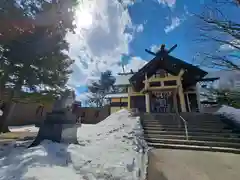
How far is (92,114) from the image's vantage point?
2097 centimetres

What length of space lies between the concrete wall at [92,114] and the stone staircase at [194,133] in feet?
43.1

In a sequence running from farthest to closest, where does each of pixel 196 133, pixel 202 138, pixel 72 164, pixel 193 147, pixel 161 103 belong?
pixel 161 103
pixel 196 133
pixel 202 138
pixel 193 147
pixel 72 164

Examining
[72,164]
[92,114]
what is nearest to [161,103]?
[92,114]

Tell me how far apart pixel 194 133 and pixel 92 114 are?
1674 cm

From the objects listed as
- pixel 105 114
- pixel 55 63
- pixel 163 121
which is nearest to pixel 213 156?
pixel 163 121

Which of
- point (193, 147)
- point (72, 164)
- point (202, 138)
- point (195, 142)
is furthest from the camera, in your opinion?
point (202, 138)

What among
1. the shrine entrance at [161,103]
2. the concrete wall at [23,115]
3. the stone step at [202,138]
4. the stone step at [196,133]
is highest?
the shrine entrance at [161,103]

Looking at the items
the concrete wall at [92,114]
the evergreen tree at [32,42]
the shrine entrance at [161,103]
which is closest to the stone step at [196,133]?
the evergreen tree at [32,42]

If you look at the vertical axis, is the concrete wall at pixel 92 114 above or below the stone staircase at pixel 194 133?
above

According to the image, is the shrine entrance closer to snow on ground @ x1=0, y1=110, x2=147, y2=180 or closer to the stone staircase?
the stone staircase

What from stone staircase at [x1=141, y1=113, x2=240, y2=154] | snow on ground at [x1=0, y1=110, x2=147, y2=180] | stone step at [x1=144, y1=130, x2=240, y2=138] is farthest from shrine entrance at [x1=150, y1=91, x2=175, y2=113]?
snow on ground at [x1=0, y1=110, x2=147, y2=180]

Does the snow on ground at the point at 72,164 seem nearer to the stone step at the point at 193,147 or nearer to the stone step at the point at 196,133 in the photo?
the stone step at the point at 193,147

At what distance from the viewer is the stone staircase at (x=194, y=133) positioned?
529 cm

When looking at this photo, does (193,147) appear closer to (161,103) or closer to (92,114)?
(161,103)
